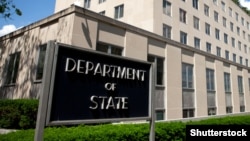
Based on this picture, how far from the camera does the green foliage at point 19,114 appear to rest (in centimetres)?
928

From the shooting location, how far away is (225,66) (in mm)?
25297

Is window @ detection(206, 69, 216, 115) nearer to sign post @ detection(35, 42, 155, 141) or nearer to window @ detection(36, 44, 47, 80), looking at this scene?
window @ detection(36, 44, 47, 80)

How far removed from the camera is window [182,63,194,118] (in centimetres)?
1783

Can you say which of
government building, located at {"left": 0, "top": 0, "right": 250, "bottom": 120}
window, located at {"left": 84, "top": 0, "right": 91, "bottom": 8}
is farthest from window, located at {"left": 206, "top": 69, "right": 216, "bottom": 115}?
window, located at {"left": 84, "top": 0, "right": 91, "bottom": 8}

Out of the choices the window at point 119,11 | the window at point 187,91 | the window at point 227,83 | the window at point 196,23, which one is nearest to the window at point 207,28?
the window at point 196,23

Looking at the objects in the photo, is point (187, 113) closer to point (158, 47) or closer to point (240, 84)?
point (158, 47)

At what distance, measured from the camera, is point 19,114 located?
31.2ft

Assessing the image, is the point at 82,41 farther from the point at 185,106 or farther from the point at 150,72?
the point at 185,106

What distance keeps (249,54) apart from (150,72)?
50.0 m

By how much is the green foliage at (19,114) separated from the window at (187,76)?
12638 mm

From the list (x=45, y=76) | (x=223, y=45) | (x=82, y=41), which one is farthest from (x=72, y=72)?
(x=223, y=45)

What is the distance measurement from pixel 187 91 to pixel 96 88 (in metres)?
15.9

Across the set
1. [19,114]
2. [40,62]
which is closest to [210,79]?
[40,62]

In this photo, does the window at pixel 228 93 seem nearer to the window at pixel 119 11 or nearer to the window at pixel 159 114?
the window at pixel 159 114
